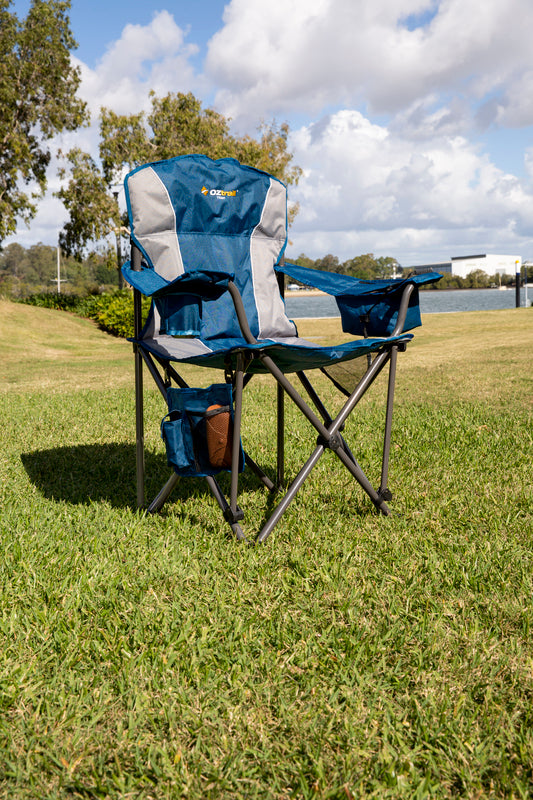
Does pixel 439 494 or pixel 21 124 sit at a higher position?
pixel 21 124

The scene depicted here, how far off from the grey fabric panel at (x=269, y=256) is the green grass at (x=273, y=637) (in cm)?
82

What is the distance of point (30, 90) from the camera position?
18.0 m

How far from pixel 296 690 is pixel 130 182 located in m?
2.10

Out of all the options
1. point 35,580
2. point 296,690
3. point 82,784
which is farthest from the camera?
point 35,580

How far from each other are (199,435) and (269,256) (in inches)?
43.9

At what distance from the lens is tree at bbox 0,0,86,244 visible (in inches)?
684

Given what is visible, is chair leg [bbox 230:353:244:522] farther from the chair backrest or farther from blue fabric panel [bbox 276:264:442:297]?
blue fabric panel [bbox 276:264:442:297]

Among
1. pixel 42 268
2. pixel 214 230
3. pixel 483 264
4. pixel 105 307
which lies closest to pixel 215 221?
pixel 214 230

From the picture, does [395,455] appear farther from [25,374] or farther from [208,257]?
[25,374]

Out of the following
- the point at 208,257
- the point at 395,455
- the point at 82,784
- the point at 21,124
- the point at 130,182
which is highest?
the point at 21,124

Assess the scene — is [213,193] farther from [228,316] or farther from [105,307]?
[105,307]

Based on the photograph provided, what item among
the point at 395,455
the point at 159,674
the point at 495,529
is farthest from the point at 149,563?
the point at 395,455

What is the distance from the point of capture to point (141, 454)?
273 centimetres

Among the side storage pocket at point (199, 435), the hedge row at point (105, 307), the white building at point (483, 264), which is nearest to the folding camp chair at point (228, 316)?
the side storage pocket at point (199, 435)
